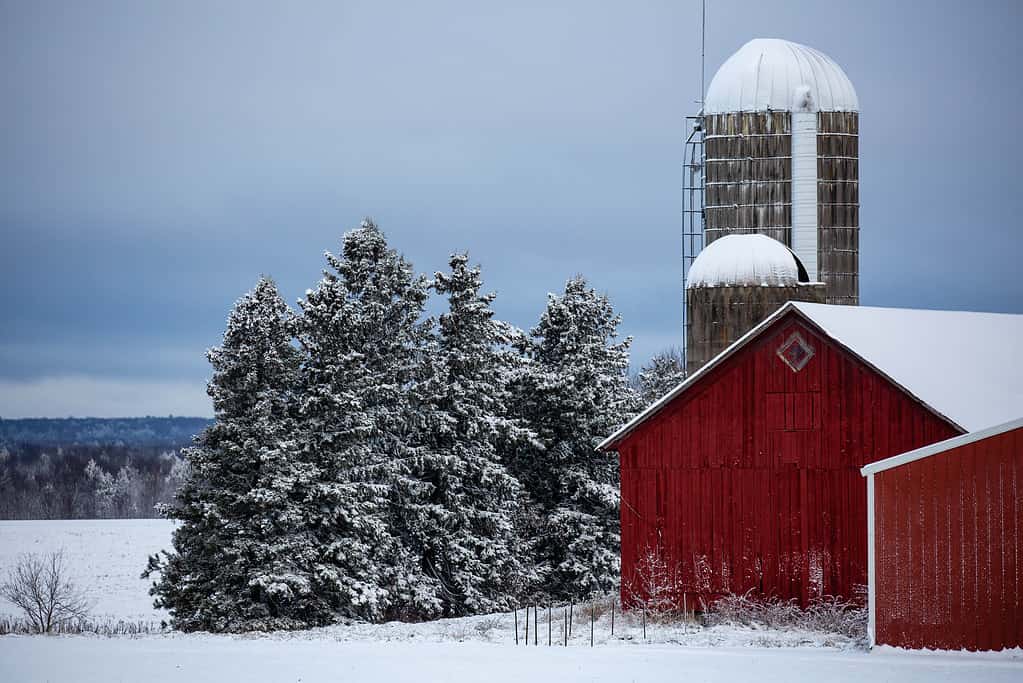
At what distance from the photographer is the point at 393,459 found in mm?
36562

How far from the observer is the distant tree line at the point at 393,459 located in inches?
1268

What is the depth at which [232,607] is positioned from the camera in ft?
103

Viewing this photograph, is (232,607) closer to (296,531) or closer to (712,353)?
(296,531)

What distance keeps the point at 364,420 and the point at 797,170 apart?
50.0 ft

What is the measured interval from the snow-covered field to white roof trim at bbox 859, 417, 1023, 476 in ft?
9.16

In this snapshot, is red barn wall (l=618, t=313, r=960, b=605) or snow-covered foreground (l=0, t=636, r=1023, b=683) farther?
red barn wall (l=618, t=313, r=960, b=605)

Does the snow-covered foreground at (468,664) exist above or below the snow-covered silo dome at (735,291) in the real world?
below

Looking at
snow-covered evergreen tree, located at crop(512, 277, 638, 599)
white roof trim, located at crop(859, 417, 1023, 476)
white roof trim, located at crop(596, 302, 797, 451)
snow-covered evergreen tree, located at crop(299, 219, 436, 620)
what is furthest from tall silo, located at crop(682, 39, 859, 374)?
white roof trim, located at crop(859, 417, 1023, 476)

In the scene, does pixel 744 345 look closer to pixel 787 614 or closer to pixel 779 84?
pixel 787 614

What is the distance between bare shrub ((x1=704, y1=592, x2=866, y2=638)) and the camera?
24391 millimetres

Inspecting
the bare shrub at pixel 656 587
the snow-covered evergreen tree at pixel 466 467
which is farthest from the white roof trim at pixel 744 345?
the snow-covered evergreen tree at pixel 466 467

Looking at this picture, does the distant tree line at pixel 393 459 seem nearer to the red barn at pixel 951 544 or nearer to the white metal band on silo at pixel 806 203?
the white metal band on silo at pixel 806 203

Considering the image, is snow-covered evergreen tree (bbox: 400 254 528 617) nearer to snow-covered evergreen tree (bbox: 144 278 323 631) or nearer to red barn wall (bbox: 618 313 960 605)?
snow-covered evergreen tree (bbox: 144 278 323 631)

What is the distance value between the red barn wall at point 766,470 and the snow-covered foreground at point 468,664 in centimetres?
398
